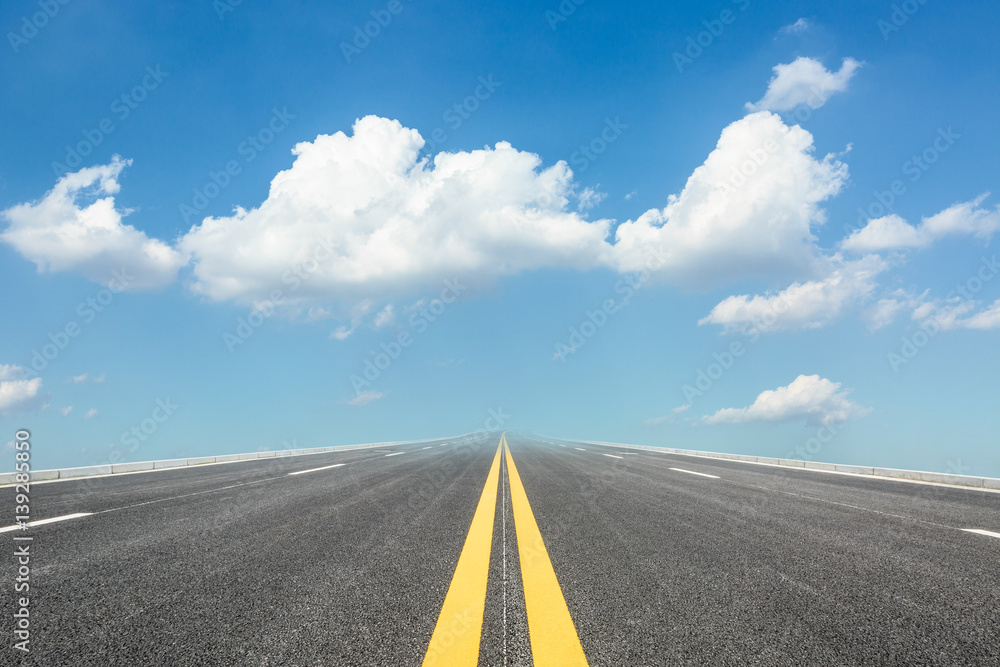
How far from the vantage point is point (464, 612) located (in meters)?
A: 2.59

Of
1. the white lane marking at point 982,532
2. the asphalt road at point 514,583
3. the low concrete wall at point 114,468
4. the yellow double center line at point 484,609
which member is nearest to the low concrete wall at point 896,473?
the asphalt road at point 514,583

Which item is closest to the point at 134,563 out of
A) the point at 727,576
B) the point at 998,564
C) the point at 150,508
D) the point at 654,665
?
the point at 150,508

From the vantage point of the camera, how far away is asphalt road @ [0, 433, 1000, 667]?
221 cm

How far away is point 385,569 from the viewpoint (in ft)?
11.2

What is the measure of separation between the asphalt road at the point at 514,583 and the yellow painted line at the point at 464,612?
0.07ft

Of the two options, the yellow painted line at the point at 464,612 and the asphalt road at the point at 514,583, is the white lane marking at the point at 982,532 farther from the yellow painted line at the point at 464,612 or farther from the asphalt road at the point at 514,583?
the yellow painted line at the point at 464,612

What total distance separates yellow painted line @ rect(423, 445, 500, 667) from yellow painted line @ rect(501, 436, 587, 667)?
25 centimetres

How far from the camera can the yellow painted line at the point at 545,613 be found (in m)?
2.06

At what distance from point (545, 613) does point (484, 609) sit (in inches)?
12.8

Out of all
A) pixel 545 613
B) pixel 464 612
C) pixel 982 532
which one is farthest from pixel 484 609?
pixel 982 532

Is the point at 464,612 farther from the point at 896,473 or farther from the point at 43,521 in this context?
the point at 896,473

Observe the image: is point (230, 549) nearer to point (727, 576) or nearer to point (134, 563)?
point (134, 563)

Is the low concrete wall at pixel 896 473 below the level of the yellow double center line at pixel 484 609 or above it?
below

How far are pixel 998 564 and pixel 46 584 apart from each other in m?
6.50
